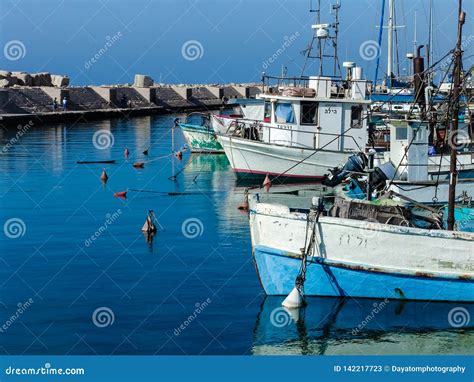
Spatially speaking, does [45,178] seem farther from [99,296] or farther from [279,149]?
[99,296]

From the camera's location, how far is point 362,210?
15117mm

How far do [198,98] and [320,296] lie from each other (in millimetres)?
65281

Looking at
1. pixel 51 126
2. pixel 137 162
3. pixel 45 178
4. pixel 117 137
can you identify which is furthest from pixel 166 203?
pixel 51 126

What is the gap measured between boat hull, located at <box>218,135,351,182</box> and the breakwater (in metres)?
25.4

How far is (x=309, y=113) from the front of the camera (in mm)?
29500

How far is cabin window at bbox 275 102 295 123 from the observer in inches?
1167

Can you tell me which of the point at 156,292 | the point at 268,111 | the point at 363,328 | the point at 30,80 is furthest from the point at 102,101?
the point at 363,328

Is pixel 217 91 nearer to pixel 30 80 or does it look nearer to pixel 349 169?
pixel 30 80
